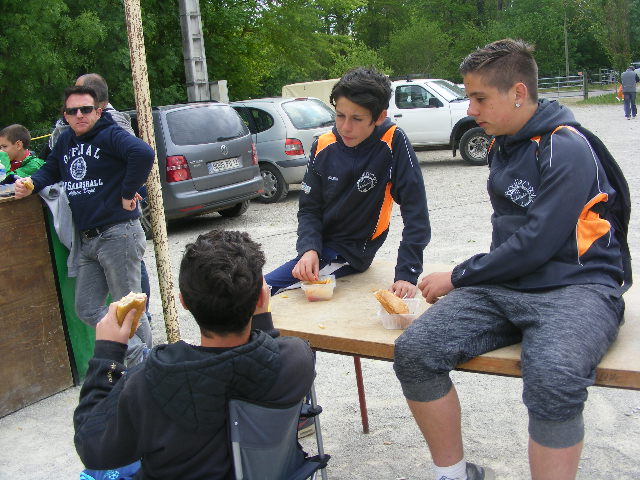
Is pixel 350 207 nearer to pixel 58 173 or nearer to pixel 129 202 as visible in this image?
pixel 129 202

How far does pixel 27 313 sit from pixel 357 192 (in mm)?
2375

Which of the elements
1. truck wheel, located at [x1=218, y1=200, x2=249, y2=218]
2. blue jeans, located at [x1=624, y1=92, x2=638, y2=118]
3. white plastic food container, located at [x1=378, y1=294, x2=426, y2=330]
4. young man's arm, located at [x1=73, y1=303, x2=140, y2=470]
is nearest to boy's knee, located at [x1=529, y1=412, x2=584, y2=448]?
white plastic food container, located at [x1=378, y1=294, x2=426, y2=330]

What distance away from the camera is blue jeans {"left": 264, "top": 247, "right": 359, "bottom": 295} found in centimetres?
364

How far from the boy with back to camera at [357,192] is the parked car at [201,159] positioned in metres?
6.04

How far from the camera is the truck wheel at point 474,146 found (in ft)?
48.6

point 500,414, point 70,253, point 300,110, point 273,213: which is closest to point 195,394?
point 500,414

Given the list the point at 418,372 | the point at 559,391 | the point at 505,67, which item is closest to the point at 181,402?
the point at 418,372

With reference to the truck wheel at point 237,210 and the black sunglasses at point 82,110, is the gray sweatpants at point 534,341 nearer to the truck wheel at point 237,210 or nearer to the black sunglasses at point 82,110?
the black sunglasses at point 82,110

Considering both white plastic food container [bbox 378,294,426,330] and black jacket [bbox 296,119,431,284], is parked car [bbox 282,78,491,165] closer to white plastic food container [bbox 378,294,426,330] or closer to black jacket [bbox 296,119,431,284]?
black jacket [bbox 296,119,431,284]

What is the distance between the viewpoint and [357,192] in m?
3.55

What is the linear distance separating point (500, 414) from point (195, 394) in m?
2.49

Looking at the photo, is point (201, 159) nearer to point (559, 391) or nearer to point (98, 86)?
point (98, 86)

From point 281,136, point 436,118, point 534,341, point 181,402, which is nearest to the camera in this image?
point 181,402

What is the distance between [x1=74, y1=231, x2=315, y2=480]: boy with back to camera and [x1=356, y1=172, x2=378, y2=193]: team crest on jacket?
1422 mm
